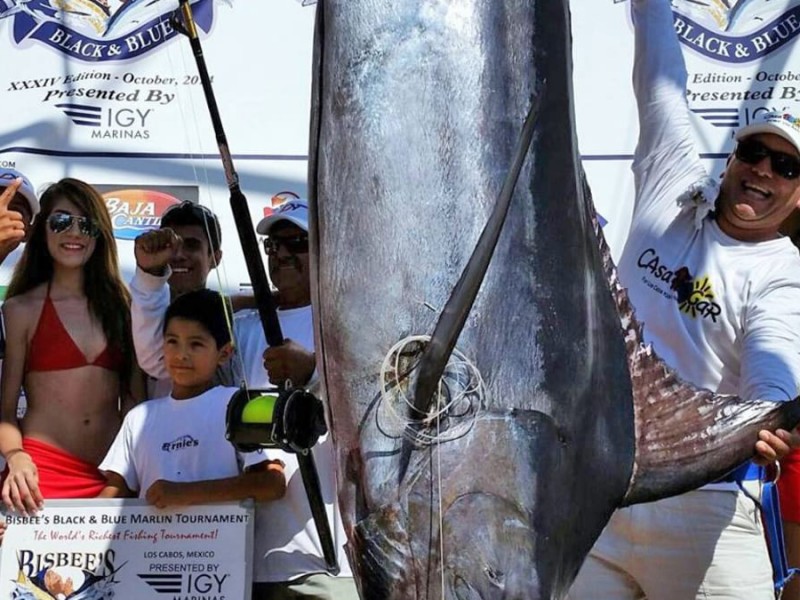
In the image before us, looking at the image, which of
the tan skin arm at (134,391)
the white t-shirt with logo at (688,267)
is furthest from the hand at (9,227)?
the white t-shirt with logo at (688,267)

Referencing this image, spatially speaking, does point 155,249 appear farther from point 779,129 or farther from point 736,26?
point 736,26

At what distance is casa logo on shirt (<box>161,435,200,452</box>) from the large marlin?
117 centimetres

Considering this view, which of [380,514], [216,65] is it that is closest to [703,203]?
[380,514]

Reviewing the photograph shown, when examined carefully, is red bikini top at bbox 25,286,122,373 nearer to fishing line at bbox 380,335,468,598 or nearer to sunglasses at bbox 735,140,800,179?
sunglasses at bbox 735,140,800,179

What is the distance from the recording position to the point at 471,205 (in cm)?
127

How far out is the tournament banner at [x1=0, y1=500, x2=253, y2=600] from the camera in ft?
7.47

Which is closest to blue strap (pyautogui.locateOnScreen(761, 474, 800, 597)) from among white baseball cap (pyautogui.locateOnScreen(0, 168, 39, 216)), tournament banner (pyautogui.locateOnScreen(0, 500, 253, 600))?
tournament banner (pyautogui.locateOnScreen(0, 500, 253, 600))

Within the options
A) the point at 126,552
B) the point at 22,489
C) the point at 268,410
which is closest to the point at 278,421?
the point at 268,410

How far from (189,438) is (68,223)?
592 millimetres

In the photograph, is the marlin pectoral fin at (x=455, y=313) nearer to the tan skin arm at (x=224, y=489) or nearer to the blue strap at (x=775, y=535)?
the blue strap at (x=775, y=535)

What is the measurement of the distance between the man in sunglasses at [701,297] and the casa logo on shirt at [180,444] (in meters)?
0.81

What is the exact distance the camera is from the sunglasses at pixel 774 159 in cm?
201

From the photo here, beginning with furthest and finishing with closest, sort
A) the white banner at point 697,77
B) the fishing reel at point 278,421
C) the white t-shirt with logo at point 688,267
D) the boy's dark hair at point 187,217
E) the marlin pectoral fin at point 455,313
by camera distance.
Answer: the white banner at point 697,77, the boy's dark hair at point 187,217, the white t-shirt with logo at point 688,267, the fishing reel at point 278,421, the marlin pectoral fin at point 455,313

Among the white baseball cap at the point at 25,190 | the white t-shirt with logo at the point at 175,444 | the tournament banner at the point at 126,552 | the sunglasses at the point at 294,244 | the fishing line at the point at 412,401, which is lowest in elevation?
the tournament banner at the point at 126,552
